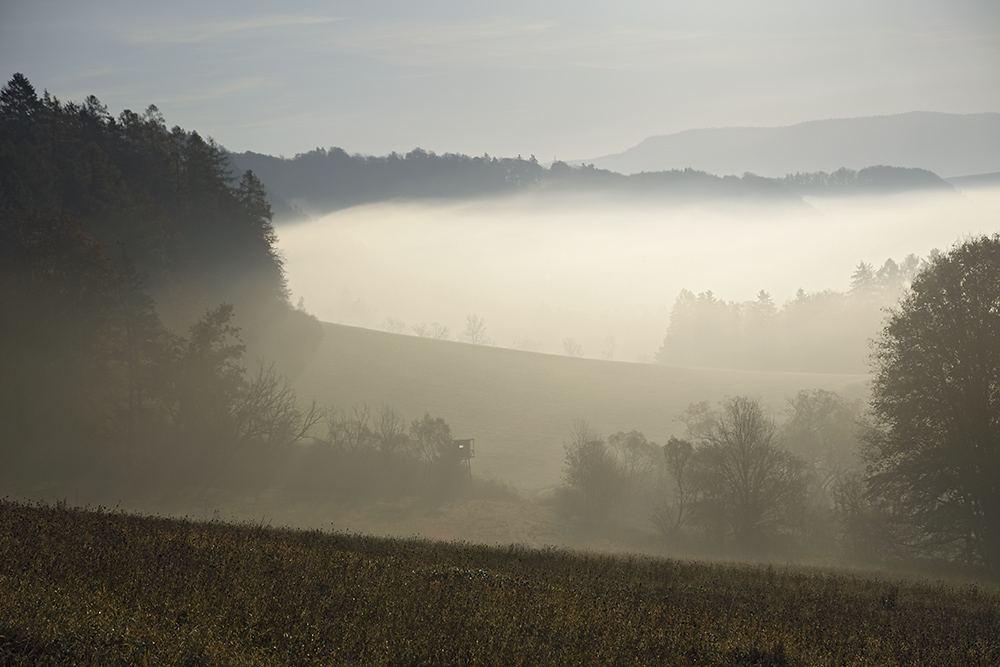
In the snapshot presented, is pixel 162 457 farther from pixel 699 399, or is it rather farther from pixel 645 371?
pixel 645 371

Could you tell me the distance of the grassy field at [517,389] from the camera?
7869 cm

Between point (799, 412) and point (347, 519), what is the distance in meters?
42.5

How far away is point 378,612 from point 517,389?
87.8 m

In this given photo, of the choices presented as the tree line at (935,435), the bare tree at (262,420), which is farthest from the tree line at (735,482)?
the bare tree at (262,420)

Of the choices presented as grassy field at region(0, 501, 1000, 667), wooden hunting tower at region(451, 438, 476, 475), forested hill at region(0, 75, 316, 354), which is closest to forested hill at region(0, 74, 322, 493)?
forested hill at region(0, 75, 316, 354)

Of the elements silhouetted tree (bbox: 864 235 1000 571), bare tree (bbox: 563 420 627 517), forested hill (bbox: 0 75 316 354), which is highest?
forested hill (bbox: 0 75 316 354)

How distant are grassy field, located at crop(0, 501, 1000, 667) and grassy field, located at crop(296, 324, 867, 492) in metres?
53.5

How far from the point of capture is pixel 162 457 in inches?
2106

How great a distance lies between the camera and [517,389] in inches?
3809

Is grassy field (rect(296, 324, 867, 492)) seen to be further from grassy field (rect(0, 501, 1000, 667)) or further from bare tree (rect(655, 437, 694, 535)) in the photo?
grassy field (rect(0, 501, 1000, 667))

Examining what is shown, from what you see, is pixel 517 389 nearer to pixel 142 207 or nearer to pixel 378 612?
pixel 142 207

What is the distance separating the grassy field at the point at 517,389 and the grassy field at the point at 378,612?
175ft

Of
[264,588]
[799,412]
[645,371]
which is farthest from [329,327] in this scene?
[264,588]

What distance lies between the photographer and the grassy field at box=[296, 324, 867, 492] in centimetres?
7869
